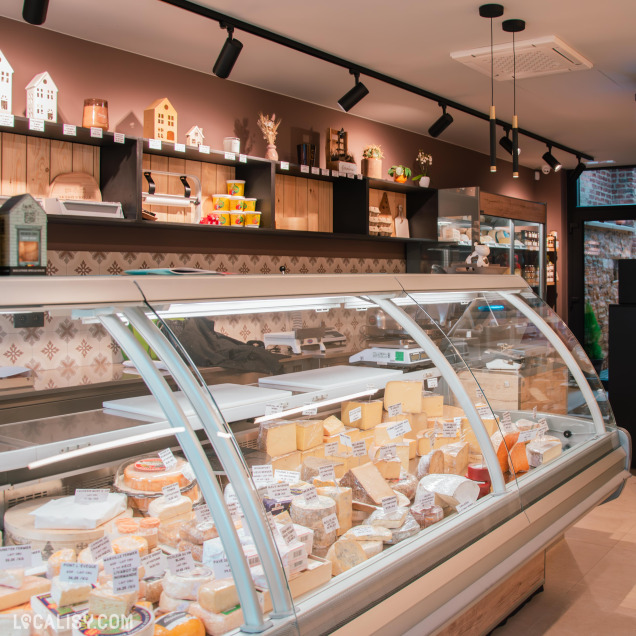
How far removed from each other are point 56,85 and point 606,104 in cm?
467

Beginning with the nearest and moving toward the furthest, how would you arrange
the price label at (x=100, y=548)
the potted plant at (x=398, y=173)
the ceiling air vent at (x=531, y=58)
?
1. the price label at (x=100, y=548)
2. the ceiling air vent at (x=531, y=58)
3. the potted plant at (x=398, y=173)

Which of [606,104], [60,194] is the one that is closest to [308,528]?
[60,194]

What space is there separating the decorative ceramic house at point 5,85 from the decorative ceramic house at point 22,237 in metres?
2.66

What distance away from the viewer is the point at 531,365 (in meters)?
2.95

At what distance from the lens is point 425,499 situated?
2.03m

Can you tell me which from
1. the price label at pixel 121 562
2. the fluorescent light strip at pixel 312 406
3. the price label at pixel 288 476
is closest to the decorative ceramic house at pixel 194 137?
the fluorescent light strip at pixel 312 406

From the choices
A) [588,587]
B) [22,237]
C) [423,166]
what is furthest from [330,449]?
[423,166]

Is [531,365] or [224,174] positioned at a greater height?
[224,174]

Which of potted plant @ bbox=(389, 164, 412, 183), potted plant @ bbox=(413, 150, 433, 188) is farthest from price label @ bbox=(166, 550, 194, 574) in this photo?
potted plant @ bbox=(413, 150, 433, 188)

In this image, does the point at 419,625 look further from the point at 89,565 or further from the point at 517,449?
the point at 517,449

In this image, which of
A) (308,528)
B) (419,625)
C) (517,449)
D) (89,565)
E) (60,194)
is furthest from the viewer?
(60,194)

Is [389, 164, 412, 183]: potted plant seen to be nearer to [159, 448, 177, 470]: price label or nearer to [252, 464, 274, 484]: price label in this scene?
[252, 464, 274, 484]: price label

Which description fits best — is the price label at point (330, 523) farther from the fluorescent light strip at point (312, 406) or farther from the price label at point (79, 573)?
the price label at point (79, 573)

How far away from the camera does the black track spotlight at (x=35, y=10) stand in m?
3.06
